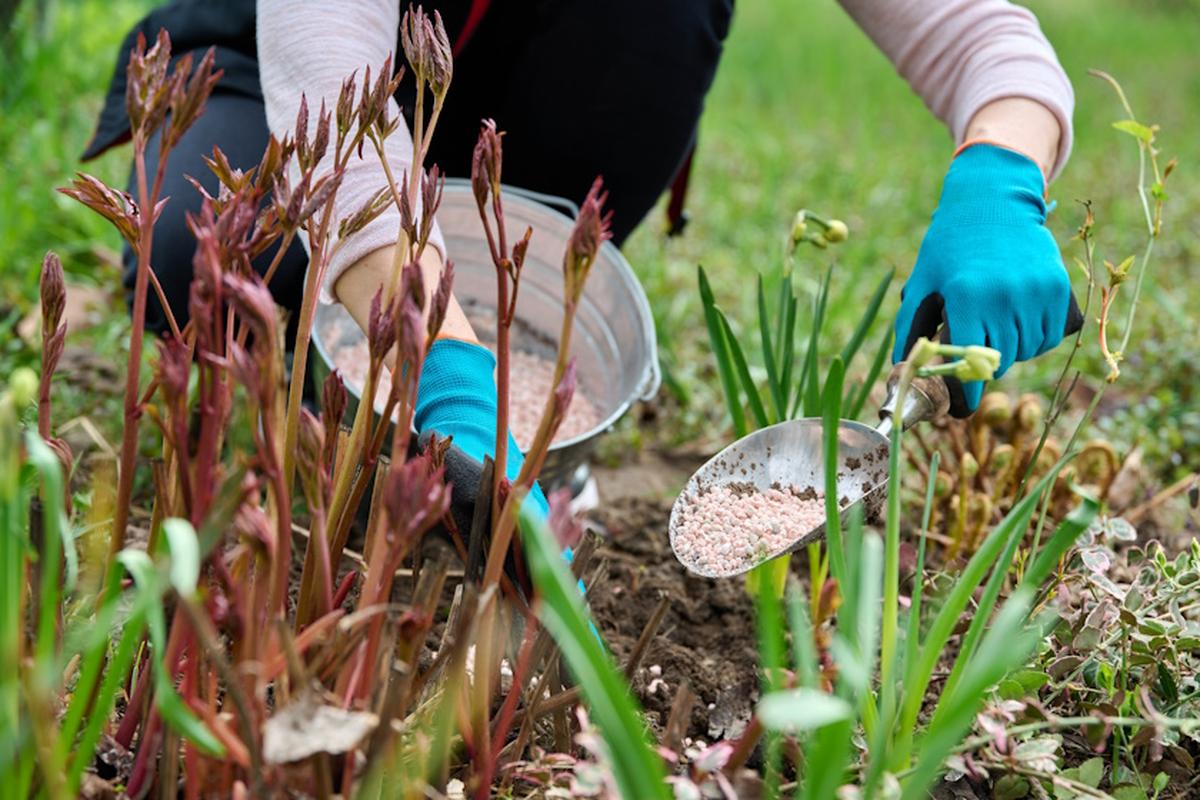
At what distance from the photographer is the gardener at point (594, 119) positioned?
4.23 ft

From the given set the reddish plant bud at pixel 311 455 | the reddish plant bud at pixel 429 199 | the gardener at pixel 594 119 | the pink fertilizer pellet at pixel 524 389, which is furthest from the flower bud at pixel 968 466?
the reddish plant bud at pixel 311 455

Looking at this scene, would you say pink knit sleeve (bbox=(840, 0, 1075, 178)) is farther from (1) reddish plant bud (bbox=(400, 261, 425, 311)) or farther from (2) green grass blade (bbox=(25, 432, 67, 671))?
(2) green grass blade (bbox=(25, 432, 67, 671))

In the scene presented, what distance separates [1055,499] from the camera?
1.59 metres

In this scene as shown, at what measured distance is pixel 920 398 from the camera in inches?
47.4

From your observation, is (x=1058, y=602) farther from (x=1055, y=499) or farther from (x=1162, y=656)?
(x=1055, y=499)

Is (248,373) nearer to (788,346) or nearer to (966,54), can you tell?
(788,346)

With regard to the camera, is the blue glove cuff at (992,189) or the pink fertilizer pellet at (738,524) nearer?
the pink fertilizer pellet at (738,524)

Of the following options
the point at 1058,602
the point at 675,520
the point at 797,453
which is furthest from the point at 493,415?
the point at 1058,602

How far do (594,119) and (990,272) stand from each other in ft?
2.58

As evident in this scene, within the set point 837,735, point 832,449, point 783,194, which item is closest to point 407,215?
point 832,449

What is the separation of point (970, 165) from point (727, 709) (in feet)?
2.37

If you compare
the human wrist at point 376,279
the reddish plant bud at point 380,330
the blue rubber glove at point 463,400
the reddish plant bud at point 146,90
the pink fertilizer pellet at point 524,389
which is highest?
the reddish plant bud at point 146,90

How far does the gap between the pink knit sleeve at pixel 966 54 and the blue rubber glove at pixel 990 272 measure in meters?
0.15

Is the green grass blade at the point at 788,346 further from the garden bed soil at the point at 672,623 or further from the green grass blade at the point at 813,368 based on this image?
the garden bed soil at the point at 672,623
